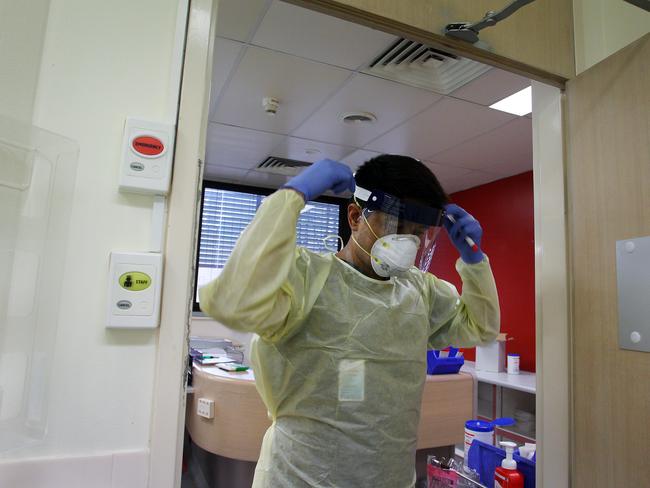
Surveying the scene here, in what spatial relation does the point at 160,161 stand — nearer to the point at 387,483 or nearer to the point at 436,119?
the point at 387,483

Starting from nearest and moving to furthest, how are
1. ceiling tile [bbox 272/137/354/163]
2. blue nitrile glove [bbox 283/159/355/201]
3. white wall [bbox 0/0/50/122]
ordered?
white wall [bbox 0/0/50/122] → blue nitrile glove [bbox 283/159/355/201] → ceiling tile [bbox 272/137/354/163]

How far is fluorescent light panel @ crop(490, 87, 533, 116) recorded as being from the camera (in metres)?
2.46

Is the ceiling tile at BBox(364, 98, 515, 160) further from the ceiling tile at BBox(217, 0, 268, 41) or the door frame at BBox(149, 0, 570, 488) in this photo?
the door frame at BBox(149, 0, 570, 488)

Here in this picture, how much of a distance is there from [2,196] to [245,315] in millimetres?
418

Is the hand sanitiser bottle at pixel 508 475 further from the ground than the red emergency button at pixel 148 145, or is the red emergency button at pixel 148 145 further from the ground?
the red emergency button at pixel 148 145

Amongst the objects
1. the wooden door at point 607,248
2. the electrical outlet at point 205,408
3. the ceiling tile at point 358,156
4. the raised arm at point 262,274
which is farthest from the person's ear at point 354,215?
the ceiling tile at point 358,156

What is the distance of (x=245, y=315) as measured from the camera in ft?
2.77

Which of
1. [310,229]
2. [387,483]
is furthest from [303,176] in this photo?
[310,229]

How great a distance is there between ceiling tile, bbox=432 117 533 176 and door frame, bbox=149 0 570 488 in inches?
64.7

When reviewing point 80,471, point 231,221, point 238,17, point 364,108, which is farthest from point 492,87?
point 231,221

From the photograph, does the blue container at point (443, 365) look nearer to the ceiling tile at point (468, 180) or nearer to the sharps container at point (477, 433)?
the sharps container at point (477, 433)

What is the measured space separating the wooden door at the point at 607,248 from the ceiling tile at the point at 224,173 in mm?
3218

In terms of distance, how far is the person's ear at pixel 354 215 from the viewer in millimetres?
1122

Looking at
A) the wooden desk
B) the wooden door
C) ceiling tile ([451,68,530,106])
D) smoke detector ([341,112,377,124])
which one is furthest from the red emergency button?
smoke detector ([341,112,377,124])
